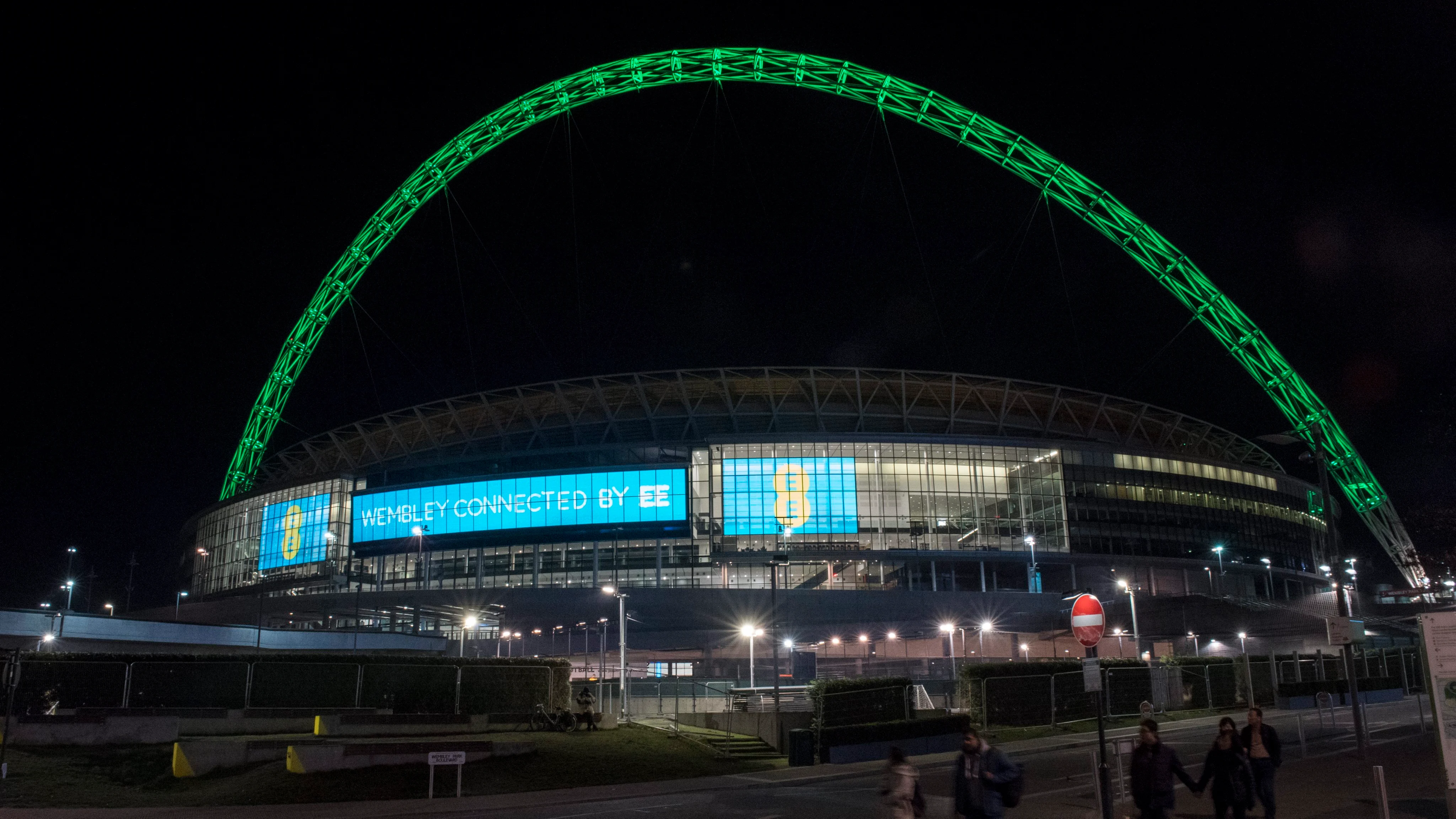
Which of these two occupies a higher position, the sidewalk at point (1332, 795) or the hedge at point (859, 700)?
the hedge at point (859, 700)

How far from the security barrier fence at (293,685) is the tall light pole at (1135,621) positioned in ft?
91.3

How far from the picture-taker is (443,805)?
23.4 metres

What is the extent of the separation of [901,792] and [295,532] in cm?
10422

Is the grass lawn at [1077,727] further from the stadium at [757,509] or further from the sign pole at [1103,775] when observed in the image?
the stadium at [757,509]

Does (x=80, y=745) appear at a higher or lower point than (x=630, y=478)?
lower

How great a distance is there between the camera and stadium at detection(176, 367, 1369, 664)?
8938cm

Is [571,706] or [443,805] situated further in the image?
[571,706]

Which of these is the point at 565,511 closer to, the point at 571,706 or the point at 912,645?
the point at 912,645

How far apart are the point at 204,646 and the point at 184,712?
25789 mm

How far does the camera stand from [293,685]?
3319cm

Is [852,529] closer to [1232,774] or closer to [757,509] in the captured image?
[757,509]

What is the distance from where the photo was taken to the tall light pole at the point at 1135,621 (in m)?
64.4

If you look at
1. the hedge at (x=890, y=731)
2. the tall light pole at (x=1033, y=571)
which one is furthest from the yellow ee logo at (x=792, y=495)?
the hedge at (x=890, y=731)

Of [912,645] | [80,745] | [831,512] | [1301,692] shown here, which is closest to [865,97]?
[831,512]
